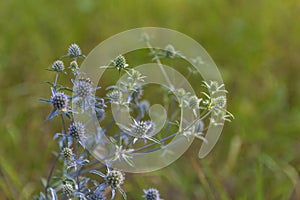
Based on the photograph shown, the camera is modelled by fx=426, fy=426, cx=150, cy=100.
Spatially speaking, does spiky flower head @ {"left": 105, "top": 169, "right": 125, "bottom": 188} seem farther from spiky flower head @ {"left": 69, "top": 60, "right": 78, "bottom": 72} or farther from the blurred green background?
the blurred green background

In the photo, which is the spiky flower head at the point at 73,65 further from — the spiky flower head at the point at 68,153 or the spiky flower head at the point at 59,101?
→ the spiky flower head at the point at 68,153

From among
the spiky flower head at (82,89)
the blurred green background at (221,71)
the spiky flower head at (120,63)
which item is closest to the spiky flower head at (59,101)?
the spiky flower head at (82,89)

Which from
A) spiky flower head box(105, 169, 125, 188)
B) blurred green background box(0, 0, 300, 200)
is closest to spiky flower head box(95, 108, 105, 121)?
spiky flower head box(105, 169, 125, 188)

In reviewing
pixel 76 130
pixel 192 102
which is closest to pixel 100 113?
pixel 76 130

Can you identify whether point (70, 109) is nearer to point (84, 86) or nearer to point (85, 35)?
point (84, 86)

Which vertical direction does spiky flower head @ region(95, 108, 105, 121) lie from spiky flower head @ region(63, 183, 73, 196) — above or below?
above

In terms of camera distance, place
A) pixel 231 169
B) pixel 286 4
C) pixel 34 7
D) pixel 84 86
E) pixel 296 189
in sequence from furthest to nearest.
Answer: pixel 286 4 < pixel 34 7 < pixel 231 169 < pixel 296 189 < pixel 84 86

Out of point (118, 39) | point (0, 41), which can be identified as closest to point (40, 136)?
point (0, 41)

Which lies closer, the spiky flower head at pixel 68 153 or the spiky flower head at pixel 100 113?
the spiky flower head at pixel 68 153
